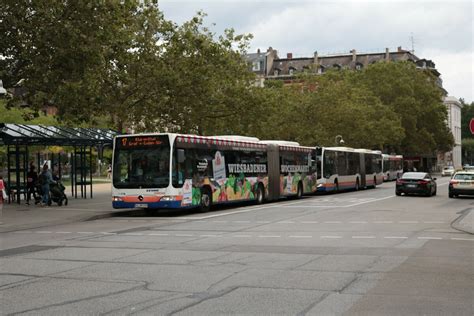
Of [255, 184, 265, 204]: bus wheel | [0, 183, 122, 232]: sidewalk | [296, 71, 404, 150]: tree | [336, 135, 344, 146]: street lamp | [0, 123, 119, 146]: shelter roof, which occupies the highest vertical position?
[296, 71, 404, 150]: tree

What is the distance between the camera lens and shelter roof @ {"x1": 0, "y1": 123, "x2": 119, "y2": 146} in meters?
26.0

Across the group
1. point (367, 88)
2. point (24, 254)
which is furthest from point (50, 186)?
point (367, 88)

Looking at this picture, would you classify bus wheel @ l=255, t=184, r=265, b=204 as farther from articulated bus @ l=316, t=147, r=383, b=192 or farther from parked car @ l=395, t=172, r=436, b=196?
articulated bus @ l=316, t=147, r=383, b=192

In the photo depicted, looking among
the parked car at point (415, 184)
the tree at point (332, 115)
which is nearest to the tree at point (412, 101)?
the tree at point (332, 115)

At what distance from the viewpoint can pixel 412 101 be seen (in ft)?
283

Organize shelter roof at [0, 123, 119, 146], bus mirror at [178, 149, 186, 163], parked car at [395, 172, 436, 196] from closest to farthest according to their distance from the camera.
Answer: bus mirror at [178, 149, 186, 163], shelter roof at [0, 123, 119, 146], parked car at [395, 172, 436, 196]

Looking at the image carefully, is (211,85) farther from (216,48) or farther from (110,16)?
(110,16)

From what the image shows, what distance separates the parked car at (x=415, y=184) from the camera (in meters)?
36.0

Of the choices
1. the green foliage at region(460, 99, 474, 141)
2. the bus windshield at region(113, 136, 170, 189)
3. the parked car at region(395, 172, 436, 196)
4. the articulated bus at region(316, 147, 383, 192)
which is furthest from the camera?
the green foliage at region(460, 99, 474, 141)

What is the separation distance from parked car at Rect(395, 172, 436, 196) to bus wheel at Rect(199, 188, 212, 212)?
1521cm

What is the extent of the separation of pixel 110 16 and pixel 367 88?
63853 millimetres

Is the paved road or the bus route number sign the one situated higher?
the bus route number sign

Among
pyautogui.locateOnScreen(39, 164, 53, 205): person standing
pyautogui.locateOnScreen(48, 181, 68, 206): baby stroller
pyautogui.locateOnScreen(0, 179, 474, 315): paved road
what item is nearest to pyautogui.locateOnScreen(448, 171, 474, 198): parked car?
pyautogui.locateOnScreen(0, 179, 474, 315): paved road

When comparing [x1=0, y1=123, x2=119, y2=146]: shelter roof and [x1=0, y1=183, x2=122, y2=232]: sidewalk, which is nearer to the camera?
[x1=0, y1=183, x2=122, y2=232]: sidewalk
